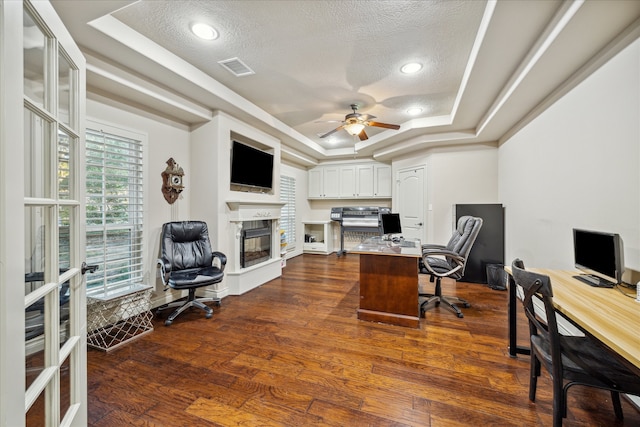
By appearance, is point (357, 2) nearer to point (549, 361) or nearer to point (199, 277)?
point (549, 361)

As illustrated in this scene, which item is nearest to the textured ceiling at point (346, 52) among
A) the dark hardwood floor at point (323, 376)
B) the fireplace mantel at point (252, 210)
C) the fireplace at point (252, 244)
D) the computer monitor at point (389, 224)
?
the fireplace mantel at point (252, 210)

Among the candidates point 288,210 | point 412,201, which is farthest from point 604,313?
point 288,210

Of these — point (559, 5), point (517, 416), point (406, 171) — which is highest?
point (559, 5)

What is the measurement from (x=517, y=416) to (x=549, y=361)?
0.45 metres

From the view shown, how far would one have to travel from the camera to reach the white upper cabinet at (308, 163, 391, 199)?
6562mm

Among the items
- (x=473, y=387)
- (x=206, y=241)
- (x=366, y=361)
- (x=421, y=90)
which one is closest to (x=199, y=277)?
(x=206, y=241)

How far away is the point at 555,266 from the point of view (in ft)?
8.82

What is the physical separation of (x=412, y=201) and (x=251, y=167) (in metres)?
3.31

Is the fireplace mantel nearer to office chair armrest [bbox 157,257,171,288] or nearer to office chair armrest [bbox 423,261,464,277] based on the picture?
office chair armrest [bbox 157,257,171,288]

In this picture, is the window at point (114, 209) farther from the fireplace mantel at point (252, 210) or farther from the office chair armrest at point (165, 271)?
the fireplace mantel at point (252, 210)

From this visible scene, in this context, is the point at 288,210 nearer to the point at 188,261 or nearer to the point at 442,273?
the point at 188,261

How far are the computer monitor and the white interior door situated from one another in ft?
4.70

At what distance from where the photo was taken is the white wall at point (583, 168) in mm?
1775

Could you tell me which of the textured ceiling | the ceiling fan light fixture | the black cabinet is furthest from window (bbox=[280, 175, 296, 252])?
the black cabinet
